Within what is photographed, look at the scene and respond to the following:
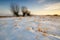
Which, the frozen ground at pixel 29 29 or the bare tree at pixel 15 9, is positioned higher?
the bare tree at pixel 15 9

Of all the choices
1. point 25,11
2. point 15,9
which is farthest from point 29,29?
point 15,9

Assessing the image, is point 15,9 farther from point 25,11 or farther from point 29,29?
point 29,29

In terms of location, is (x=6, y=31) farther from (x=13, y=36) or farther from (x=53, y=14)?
(x=53, y=14)

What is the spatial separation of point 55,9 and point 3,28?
52.3 inches

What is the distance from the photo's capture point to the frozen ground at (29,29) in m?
1.55

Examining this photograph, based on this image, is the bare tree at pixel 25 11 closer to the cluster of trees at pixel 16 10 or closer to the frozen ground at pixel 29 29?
the cluster of trees at pixel 16 10

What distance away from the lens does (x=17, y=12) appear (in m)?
2.06

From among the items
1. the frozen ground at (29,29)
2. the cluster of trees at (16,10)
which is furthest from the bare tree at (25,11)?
the frozen ground at (29,29)

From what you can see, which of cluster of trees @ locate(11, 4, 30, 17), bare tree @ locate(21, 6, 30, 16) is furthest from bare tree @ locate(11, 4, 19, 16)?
bare tree @ locate(21, 6, 30, 16)

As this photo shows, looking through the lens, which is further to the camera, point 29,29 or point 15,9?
point 15,9

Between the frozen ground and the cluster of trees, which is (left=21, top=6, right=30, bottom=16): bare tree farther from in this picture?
the frozen ground

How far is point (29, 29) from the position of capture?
70.0 inches

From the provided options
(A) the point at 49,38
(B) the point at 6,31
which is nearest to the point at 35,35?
(A) the point at 49,38

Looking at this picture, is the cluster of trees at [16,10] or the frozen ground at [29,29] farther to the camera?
the cluster of trees at [16,10]
